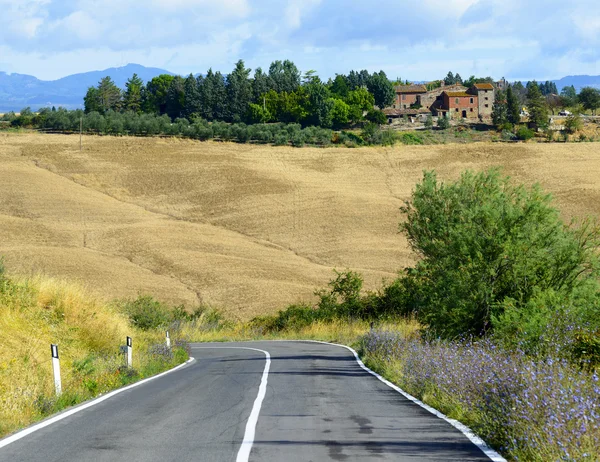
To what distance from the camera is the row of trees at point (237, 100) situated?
142 m

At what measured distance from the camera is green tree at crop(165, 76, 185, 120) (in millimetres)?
152000

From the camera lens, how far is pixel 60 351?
59.0 feet

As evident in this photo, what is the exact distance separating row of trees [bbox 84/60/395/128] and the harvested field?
41.1m

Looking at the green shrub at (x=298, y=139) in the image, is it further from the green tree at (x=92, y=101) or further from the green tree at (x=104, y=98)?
the green tree at (x=104, y=98)

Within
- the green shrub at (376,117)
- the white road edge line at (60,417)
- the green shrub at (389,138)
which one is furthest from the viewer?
the green shrub at (376,117)

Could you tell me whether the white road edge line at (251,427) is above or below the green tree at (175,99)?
below

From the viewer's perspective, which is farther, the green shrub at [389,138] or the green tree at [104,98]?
the green tree at [104,98]

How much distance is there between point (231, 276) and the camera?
172 ft

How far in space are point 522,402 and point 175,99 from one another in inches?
5859

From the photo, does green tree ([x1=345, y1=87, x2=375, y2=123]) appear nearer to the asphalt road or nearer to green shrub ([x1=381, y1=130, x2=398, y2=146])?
green shrub ([x1=381, y1=130, x2=398, y2=146])

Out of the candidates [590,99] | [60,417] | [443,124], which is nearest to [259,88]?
[443,124]

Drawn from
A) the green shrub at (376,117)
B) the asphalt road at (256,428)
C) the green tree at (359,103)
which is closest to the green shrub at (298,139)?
the green shrub at (376,117)

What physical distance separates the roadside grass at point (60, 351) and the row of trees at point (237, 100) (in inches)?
4564

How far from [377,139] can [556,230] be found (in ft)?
306
